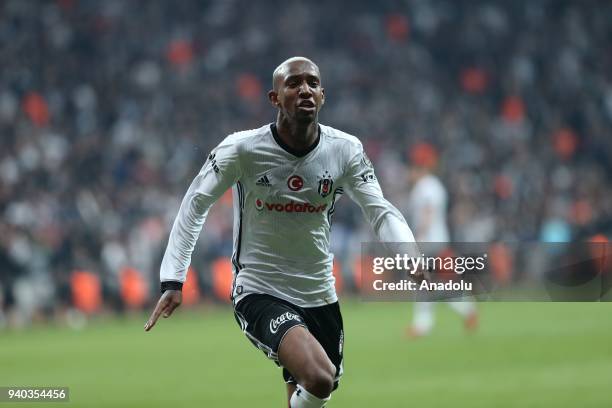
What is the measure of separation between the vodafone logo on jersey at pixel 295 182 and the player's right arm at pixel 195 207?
31 cm

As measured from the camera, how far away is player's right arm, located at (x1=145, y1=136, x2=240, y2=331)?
21.6 ft

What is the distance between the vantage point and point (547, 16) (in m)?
29.8

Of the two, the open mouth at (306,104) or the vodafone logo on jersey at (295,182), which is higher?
the open mouth at (306,104)

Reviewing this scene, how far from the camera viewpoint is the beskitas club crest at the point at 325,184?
6.61 metres

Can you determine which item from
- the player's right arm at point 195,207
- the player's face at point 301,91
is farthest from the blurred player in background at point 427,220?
the player's face at point 301,91

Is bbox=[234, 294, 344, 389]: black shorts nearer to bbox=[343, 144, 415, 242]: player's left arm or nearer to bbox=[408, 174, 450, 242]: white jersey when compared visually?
bbox=[343, 144, 415, 242]: player's left arm

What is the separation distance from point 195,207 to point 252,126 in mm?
18425

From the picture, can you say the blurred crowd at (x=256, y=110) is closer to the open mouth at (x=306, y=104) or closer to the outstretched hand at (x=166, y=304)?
the outstretched hand at (x=166, y=304)

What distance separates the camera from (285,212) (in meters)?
6.64

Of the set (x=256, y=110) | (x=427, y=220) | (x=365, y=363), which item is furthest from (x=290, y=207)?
(x=256, y=110)

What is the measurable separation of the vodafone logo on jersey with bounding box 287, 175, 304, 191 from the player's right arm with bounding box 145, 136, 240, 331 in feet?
1.03

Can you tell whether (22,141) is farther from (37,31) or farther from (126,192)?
(37,31)

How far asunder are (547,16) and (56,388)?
22.0 meters

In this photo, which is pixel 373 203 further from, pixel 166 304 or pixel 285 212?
pixel 166 304
